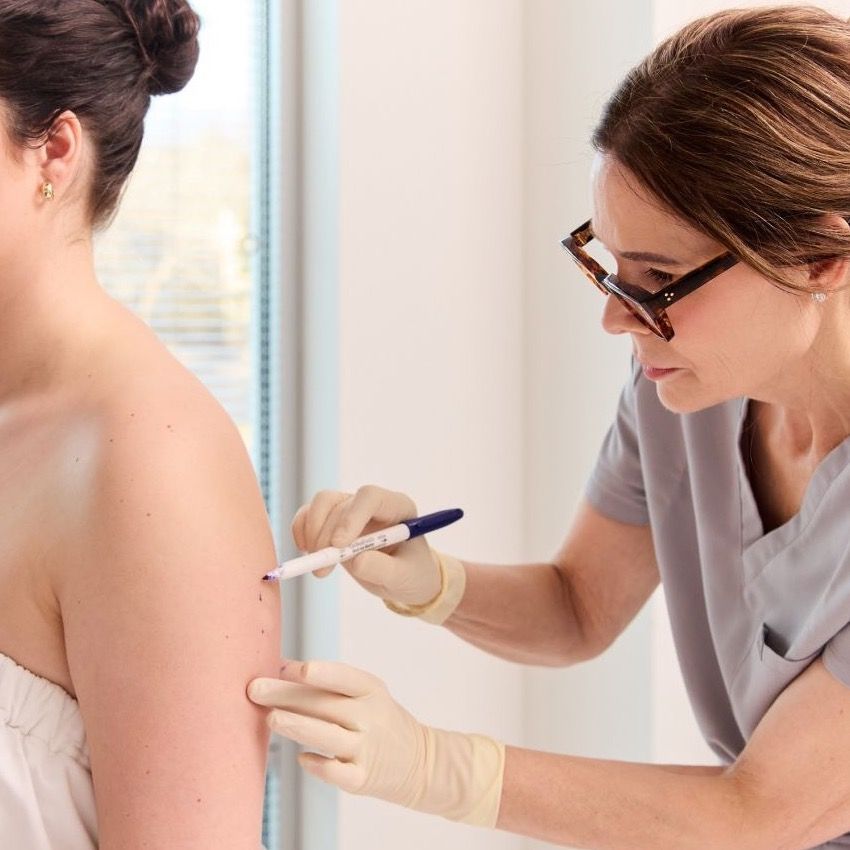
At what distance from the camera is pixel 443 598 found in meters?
1.46

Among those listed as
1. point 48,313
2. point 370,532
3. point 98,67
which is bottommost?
point 370,532

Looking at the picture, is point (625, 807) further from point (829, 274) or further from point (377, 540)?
point (829, 274)

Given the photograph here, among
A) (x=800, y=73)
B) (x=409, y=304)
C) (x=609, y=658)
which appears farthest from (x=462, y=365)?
(x=800, y=73)

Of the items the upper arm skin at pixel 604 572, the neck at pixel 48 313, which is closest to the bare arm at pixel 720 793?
the upper arm skin at pixel 604 572

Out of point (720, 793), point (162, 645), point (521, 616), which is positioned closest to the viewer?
point (162, 645)

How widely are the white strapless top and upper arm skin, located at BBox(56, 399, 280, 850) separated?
0.13 ft

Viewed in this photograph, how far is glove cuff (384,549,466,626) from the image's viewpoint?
1452 mm

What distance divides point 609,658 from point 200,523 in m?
1.10

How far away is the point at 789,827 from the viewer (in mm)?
1156

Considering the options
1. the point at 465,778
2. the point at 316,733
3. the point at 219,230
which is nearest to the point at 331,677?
the point at 316,733

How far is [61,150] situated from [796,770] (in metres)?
0.88

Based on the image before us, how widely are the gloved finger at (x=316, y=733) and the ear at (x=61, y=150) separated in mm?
505

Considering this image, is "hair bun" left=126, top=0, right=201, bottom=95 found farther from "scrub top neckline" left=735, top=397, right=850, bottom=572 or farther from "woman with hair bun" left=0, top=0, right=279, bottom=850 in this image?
"scrub top neckline" left=735, top=397, right=850, bottom=572

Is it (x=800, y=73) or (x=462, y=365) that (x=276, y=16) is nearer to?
(x=462, y=365)
